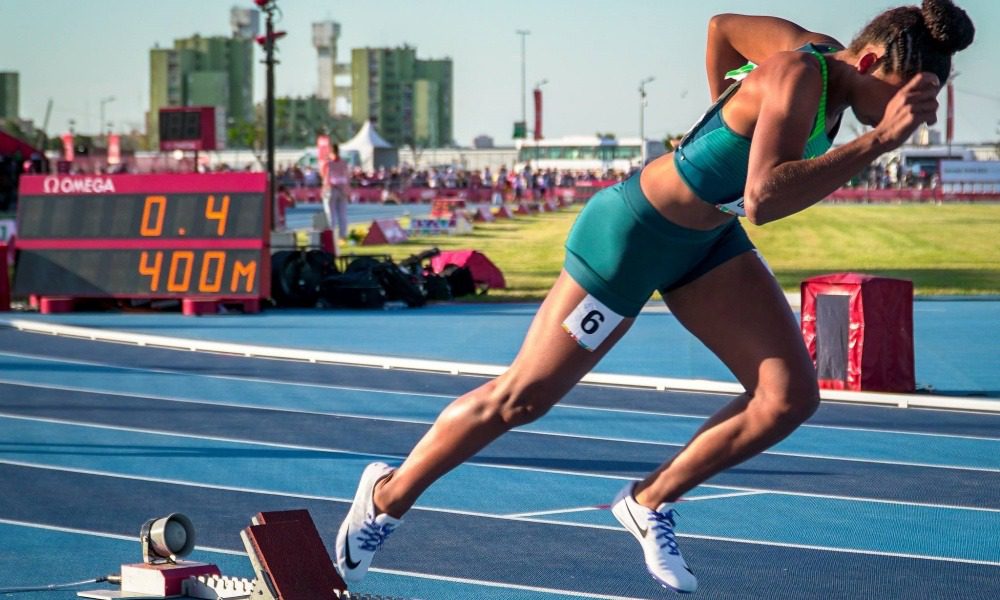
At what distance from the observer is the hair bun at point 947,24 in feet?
11.8

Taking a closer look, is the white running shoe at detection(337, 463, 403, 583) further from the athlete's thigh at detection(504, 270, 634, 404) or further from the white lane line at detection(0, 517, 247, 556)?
the white lane line at detection(0, 517, 247, 556)

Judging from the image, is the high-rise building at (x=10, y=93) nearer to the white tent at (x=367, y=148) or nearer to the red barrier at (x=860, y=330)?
the white tent at (x=367, y=148)

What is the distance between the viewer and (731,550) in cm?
555

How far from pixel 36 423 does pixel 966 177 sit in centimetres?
6209

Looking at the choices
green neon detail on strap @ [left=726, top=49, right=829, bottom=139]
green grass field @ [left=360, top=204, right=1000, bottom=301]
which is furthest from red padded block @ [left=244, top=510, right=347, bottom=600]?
green grass field @ [left=360, top=204, right=1000, bottom=301]

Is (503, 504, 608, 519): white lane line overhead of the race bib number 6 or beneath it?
beneath

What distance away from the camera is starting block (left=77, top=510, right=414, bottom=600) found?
4.09 m

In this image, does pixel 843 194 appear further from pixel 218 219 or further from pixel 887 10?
pixel 887 10

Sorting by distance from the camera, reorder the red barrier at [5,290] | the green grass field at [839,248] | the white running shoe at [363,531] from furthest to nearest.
A: the green grass field at [839,248] → the red barrier at [5,290] → the white running shoe at [363,531]

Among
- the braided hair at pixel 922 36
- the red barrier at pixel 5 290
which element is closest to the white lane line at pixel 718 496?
the braided hair at pixel 922 36

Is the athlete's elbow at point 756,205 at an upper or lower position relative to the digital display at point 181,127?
lower

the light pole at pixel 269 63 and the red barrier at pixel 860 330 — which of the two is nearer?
the red barrier at pixel 860 330

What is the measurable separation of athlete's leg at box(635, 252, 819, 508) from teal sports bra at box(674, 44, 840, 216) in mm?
281

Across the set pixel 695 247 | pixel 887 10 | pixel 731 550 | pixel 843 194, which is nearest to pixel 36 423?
pixel 731 550
